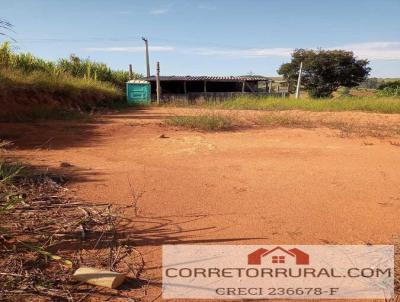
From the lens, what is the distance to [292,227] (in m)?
2.98

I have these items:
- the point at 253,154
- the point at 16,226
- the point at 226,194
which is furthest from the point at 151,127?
the point at 16,226

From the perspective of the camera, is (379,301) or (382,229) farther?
(382,229)

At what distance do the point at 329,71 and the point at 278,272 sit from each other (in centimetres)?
2991

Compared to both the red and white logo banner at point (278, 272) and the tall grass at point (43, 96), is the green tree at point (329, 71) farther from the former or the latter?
the red and white logo banner at point (278, 272)

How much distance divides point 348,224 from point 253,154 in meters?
2.83

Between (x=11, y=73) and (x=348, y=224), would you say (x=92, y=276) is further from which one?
(x=11, y=73)

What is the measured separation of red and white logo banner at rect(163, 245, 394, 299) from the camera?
2.13m

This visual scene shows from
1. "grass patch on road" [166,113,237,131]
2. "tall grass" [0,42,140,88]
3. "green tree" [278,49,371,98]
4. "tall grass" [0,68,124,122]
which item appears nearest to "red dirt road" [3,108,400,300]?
"grass patch on road" [166,113,237,131]

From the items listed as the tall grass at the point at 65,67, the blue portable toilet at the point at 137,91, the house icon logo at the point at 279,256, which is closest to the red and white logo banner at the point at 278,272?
Result: the house icon logo at the point at 279,256

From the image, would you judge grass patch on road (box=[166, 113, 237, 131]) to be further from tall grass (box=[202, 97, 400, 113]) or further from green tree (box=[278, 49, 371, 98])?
green tree (box=[278, 49, 371, 98])

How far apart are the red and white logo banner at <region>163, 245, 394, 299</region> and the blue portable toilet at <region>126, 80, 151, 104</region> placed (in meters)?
18.3

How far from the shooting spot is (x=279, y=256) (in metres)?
2.56

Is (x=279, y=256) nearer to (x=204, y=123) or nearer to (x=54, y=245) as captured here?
(x=54, y=245)

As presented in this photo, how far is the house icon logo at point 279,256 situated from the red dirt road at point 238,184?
0.12 metres
